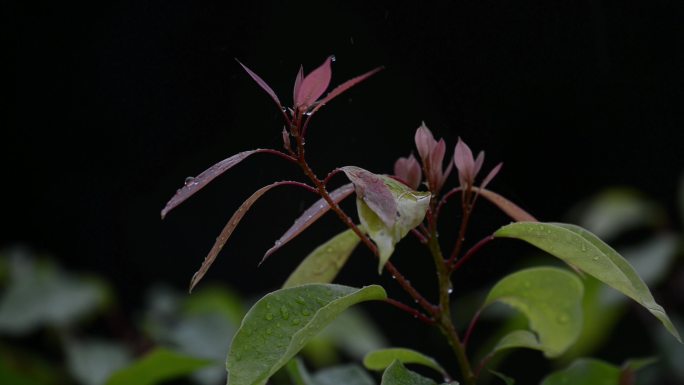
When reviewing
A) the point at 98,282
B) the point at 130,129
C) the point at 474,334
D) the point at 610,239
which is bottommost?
the point at 474,334

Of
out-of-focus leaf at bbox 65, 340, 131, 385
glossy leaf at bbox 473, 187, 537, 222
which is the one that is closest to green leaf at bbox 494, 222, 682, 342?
glossy leaf at bbox 473, 187, 537, 222

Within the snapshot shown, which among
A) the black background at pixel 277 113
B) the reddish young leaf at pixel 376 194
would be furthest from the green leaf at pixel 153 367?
the black background at pixel 277 113

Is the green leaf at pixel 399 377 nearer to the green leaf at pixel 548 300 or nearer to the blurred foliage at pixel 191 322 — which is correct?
the green leaf at pixel 548 300

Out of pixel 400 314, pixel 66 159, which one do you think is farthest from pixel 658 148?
pixel 66 159

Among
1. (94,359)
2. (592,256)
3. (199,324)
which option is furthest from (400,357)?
(94,359)

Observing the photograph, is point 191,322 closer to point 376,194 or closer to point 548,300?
point 548,300

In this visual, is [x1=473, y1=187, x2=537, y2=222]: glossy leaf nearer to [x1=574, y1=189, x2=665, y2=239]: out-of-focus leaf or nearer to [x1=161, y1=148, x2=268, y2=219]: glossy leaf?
[x1=161, y1=148, x2=268, y2=219]: glossy leaf

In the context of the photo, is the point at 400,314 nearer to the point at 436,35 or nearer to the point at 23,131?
the point at 436,35
